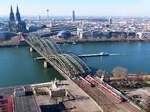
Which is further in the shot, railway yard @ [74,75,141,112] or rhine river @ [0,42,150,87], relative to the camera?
rhine river @ [0,42,150,87]

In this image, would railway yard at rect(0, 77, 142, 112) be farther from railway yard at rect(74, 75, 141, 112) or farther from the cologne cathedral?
the cologne cathedral

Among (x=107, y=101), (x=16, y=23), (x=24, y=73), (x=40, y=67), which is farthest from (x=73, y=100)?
(x=16, y=23)

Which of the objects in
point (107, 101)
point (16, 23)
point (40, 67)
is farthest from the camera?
point (16, 23)

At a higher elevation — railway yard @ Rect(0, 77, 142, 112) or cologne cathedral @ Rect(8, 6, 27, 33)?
cologne cathedral @ Rect(8, 6, 27, 33)

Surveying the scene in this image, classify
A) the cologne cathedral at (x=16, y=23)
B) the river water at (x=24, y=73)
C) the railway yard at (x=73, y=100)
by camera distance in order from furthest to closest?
1. the cologne cathedral at (x=16, y=23)
2. the river water at (x=24, y=73)
3. the railway yard at (x=73, y=100)

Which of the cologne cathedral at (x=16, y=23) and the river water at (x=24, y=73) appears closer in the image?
the river water at (x=24, y=73)

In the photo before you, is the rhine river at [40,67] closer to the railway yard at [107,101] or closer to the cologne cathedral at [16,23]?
the railway yard at [107,101]

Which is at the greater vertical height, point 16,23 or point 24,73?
point 16,23

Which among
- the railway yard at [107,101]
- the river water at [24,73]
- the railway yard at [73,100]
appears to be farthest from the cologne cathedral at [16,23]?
the railway yard at [107,101]

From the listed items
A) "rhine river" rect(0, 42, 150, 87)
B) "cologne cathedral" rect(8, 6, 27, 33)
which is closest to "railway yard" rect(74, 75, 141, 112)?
"rhine river" rect(0, 42, 150, 87)

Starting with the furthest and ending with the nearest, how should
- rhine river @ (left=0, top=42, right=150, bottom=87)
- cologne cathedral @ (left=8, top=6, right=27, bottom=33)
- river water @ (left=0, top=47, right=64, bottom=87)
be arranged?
cologne cathedral @ (left=8, top=6, right=27, bottom=33) → rhine river @ (left=0, top=42, right=150, bottom=87) → river water @ (left=0, top=47, right=64, bottom=87)

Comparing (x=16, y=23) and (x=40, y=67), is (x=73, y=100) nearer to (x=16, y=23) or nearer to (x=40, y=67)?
(x=40, y=67)

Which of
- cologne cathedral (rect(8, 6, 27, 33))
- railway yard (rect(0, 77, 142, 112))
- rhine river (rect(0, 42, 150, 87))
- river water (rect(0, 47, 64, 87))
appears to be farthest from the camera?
cologne cathedral (rect(8, 6, 27, 33))

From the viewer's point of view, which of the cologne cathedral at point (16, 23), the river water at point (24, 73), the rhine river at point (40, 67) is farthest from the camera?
the cologne cathedral at point (16, 23)
